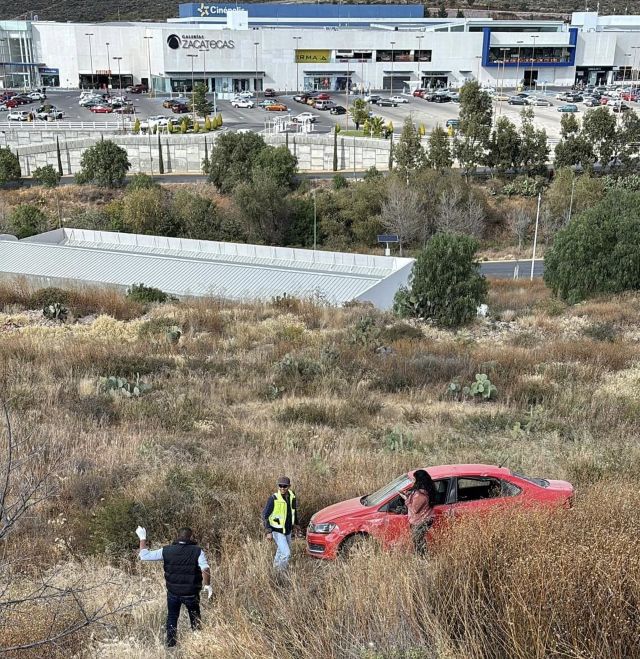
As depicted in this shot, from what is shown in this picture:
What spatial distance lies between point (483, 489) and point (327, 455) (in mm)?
3928

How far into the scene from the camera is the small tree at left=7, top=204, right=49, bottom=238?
158 ft

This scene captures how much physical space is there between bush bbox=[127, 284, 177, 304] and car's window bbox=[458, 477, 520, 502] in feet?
69.2

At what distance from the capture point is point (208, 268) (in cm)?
3133

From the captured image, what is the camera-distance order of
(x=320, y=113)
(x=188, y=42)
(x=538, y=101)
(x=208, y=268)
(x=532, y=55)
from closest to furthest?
(x=208, y=268) < (x=320, y=113) < (x=538, y=101) < (x=188, y=42) < (x=532, y=55)

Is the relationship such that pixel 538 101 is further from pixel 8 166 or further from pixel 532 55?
pixel 8 166

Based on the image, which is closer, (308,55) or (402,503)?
(402,503)

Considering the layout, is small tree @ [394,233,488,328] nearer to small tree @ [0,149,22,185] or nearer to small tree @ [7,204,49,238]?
small tree @ [7,204,49,238]

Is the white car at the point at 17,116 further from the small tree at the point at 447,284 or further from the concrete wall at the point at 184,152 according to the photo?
the small tree at the point at 447,284

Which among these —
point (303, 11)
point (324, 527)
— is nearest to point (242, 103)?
point (303, 11)

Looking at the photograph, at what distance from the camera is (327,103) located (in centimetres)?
8338

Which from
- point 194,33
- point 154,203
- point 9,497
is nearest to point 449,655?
point 9,497

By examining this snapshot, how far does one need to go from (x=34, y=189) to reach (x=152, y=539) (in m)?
52.9

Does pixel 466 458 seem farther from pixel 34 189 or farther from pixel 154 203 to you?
pixel 34 189

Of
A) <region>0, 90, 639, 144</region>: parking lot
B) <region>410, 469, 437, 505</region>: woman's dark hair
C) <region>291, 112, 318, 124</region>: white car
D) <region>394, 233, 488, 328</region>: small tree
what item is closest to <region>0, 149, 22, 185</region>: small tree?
<region>0, 90, 639, 144</region>: parking lot
